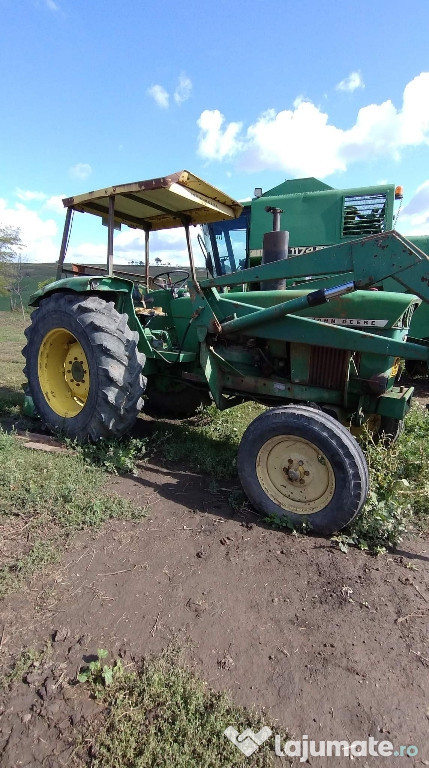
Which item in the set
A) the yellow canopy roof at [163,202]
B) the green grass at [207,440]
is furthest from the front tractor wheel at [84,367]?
the yellow canopy roof at [163,202]

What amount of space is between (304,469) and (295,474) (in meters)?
0.07

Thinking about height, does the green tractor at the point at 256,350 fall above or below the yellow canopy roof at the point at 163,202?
below

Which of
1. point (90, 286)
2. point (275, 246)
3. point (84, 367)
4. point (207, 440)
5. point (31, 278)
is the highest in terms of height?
point (31, 278)

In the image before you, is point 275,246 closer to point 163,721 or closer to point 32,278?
point 163,721

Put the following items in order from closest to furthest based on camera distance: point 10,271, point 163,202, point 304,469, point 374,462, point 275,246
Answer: point 304,469
point 374,462
point 275,246
point 163,202
point 10,271

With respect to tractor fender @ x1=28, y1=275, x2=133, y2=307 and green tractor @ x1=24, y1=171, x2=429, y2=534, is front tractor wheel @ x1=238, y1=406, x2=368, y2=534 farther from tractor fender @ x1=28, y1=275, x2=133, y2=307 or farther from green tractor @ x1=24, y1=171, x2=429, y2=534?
tractor fender @ x1=28, y1=275, x2=133, y2=307

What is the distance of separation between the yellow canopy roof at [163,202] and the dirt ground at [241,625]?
262 centimetres

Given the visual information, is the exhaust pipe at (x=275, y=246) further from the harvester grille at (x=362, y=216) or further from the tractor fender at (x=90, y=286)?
the harvester grille at (x=362, y=216)

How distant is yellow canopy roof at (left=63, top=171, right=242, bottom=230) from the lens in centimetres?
349

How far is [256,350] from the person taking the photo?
3.67 metres

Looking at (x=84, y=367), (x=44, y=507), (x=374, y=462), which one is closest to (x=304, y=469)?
(x=374, y=462)

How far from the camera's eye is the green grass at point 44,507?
241cm

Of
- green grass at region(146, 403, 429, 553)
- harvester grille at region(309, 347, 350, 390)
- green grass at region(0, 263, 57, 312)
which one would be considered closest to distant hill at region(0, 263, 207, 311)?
green grass at region(0, 263, 57, 312)

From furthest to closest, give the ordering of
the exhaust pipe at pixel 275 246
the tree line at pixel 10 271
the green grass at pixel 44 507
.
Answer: the tree line at pixel 10 271 < the exhaust pipe at pixel 275 246 < the green grass at pixel 44 507
